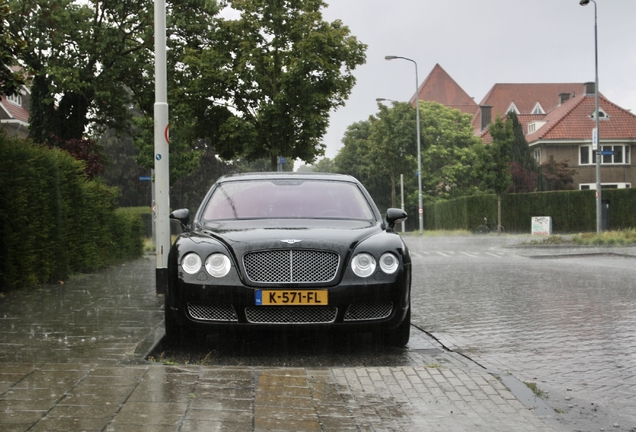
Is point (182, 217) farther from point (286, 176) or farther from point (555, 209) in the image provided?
point (555, 209)

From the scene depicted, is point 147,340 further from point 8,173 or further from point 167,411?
point 8,173

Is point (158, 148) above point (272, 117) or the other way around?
the other way around

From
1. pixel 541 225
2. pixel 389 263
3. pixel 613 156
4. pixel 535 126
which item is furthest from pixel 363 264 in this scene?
pixel 535 126

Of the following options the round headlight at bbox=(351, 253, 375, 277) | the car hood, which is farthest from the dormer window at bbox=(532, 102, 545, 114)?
the round headlight at bbox=(351, 253, 375, 277)

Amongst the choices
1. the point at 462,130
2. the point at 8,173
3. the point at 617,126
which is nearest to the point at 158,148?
the point at 8,173

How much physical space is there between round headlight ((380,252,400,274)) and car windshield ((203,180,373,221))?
3.47ft

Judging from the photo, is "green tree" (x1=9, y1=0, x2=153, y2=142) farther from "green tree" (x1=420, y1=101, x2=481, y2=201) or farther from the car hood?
"green tree" (x1=420, y1=101, x2=481, y2=201)

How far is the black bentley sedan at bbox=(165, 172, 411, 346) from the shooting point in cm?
629

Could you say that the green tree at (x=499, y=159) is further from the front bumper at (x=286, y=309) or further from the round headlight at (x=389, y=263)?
the front bumper at (x=286, y=309)

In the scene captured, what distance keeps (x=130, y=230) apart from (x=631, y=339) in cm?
1423

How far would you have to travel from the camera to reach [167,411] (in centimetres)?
423

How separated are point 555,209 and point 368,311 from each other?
39.8 meters

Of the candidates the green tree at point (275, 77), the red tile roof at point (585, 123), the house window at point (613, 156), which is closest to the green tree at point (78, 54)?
the green tree at point (275, 77)

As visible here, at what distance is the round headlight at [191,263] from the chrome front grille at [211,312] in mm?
283
